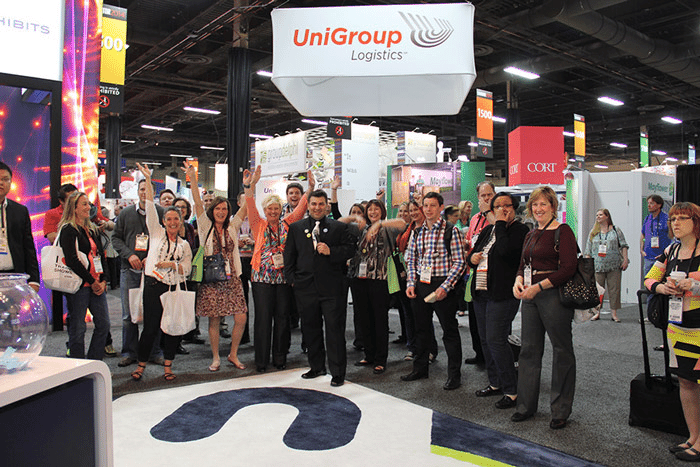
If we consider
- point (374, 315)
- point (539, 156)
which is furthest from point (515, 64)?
point (374, 315)

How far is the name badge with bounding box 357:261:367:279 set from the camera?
4457 millimetres

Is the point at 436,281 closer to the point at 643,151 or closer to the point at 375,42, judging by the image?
the point at 375,42

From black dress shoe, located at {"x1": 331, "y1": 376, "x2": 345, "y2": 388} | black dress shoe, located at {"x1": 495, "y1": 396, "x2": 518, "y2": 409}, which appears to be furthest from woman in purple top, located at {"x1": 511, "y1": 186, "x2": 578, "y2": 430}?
black dress shoe, located at {"x1": 331, "y1": 376, "x2": 345, "y2": 388}

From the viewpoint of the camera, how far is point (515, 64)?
13242 millimetres

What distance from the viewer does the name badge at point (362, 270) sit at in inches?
175

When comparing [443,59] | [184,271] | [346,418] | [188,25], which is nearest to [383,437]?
[346,418]

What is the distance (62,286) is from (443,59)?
2.83 m

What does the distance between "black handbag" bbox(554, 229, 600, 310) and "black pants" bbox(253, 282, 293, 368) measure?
2.14 m

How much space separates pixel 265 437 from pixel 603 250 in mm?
5407

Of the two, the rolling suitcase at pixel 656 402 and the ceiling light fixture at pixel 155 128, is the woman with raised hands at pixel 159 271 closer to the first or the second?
the rolling suitcase at pixel 656 402

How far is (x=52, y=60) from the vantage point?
5.06 metres

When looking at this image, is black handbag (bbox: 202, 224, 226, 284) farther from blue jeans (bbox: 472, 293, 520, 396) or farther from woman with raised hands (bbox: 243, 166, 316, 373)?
blue jeans (bbox: 472, 293, 520, 396)

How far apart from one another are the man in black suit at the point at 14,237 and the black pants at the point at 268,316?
5.19ft

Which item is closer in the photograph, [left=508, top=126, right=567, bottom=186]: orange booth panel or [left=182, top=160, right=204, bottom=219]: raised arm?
[left=182, top=160, right=204, bottom=219]: raised arm
